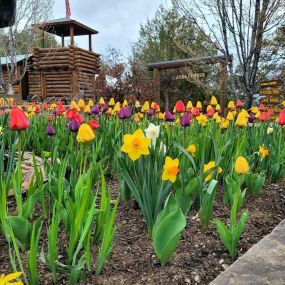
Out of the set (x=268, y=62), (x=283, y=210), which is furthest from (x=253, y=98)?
(x=283, y=210)

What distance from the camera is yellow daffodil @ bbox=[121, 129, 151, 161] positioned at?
1654 mm

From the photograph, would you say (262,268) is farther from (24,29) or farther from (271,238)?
(24,29)

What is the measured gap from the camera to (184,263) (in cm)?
151

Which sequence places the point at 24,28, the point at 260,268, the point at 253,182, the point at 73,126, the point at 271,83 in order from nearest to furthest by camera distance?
the point at 260,268
the point at 73,126
the point at 253,182
the point at 271,83
the point at 24,28

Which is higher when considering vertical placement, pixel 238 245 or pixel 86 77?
pixel 86 77

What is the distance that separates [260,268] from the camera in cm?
135

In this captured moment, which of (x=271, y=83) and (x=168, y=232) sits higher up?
(x=271, y=83)

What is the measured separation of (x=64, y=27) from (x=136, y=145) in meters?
20.4

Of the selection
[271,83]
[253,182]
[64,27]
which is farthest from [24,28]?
[253,182]

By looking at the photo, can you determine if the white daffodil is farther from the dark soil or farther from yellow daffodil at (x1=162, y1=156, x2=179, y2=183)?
the dark soil

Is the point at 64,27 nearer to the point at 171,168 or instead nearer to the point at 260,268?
the point at 171,168

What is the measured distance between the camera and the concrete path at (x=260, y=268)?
126cm

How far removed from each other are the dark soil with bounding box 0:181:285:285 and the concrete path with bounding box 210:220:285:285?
0.12m

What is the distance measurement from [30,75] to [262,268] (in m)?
22.2
